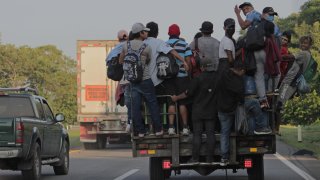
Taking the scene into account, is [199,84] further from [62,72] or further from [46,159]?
[62,72]

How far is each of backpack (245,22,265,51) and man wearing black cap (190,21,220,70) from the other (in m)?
0.58

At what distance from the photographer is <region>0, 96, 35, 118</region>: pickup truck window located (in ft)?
51.5

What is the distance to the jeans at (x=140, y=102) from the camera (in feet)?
40.5

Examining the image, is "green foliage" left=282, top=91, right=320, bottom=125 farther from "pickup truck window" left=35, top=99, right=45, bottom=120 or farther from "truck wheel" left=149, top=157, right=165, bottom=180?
"truck wheel" left=149, top=157, right=165, bottom=180

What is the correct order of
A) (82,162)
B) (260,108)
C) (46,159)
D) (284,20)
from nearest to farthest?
(260,108)
(46,159)
(82,162)
(284,20)

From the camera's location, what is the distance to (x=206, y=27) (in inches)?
488

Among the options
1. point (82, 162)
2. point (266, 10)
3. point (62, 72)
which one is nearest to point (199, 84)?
point (266, 10)

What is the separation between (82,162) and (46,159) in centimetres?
619

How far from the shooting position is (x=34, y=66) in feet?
303

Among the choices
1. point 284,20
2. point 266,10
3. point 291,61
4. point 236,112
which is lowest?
point 236,112

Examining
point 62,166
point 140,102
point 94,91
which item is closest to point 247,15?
A: point 140,102

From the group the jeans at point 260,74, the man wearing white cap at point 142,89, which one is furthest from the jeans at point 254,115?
the man wearing white cap at point 142,89

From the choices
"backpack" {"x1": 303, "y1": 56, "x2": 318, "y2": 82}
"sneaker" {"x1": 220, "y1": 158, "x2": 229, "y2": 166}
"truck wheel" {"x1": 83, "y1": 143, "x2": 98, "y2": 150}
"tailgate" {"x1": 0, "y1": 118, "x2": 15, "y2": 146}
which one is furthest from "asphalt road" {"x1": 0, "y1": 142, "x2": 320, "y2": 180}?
"truck wheel" {"x1": 83, "y1": 143, "x2": 98, "y2": 150}

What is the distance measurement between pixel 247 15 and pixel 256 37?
584 mm
